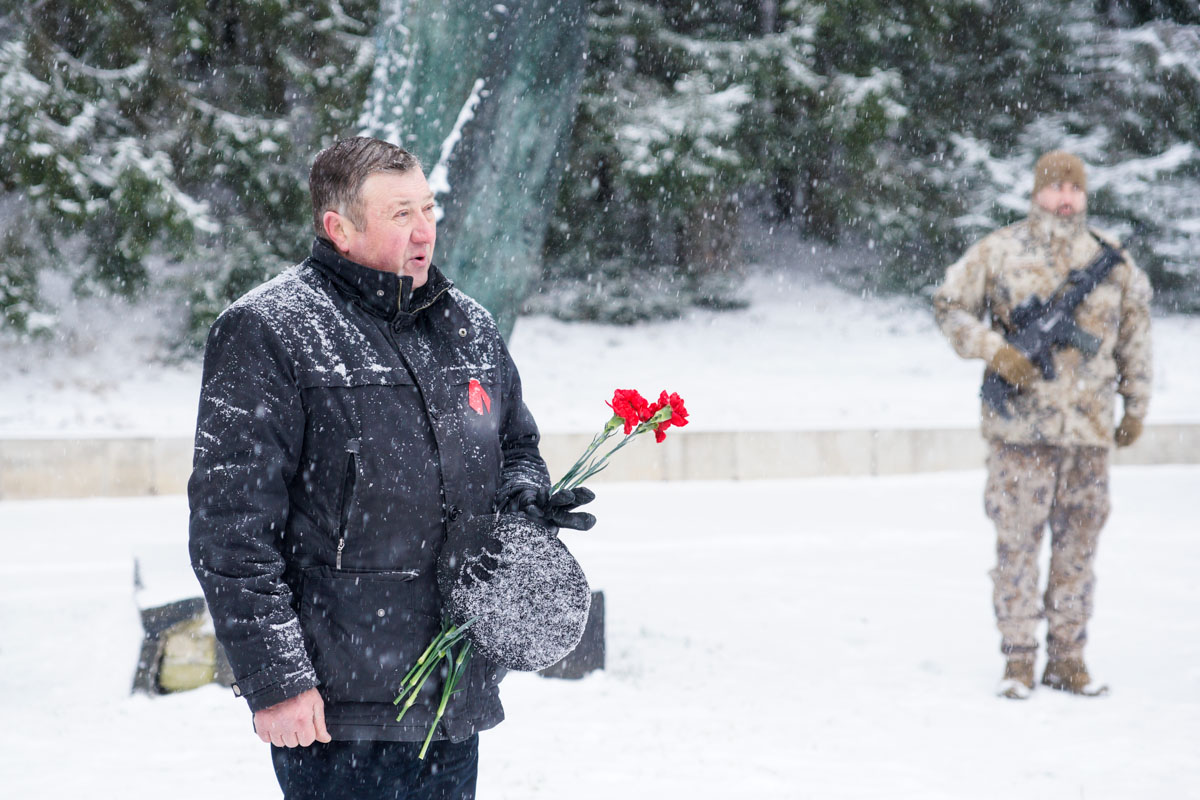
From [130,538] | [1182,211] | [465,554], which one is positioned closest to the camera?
[465,554]

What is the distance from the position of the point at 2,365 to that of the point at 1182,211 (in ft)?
49.5

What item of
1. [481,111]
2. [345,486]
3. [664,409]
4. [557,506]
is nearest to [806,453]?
[481,111]

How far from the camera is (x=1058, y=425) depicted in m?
4.34

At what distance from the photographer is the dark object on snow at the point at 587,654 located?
15.3 feet

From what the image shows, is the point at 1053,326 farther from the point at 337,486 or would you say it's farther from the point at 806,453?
the point at 806,453

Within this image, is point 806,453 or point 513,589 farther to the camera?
point 806,453

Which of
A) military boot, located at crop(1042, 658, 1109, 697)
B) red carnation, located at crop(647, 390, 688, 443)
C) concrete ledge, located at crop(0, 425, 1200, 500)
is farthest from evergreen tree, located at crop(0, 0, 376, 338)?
red carnation, located at crop(647, 390, 688, 443)

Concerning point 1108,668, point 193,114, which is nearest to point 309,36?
point 193,114

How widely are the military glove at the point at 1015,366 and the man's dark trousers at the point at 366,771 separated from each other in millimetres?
3026

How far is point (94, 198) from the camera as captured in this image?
40.1 ft

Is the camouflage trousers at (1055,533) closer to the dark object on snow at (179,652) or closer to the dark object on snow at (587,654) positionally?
the dark object on snow at (587,654)

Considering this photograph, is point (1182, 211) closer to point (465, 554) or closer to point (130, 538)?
point (130, 538)

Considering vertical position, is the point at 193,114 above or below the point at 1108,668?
above

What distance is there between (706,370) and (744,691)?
9791 millimetres
